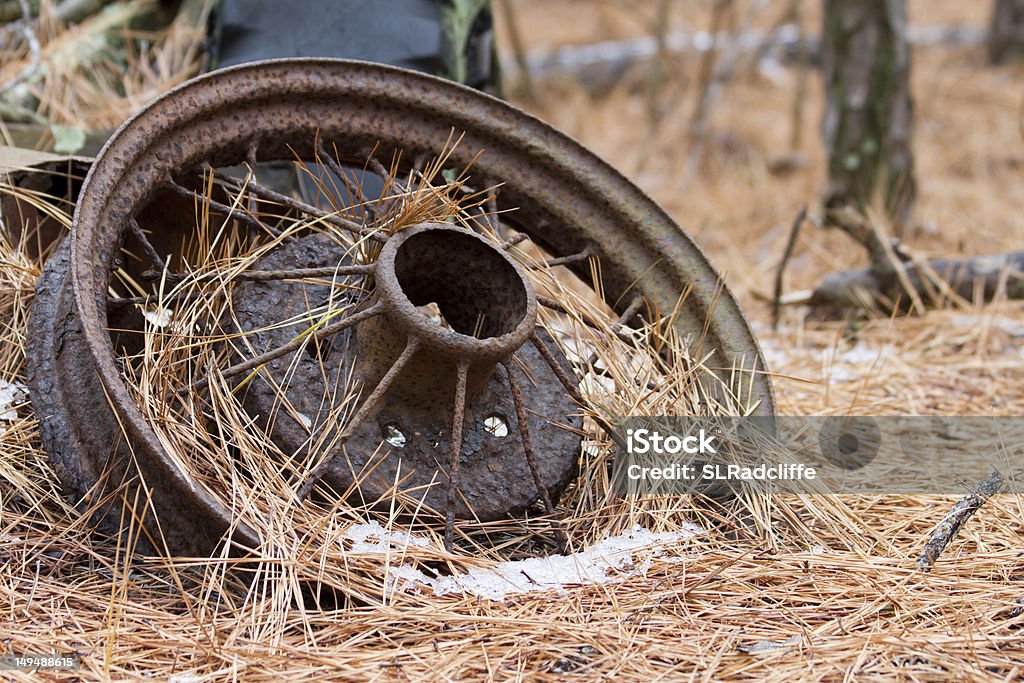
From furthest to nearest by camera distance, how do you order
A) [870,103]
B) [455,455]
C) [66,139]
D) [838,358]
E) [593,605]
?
[870,103] → [838,358] → [66,139] → [455,455] → [593,605]

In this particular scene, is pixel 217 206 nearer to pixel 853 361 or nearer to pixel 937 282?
pixel 853 361

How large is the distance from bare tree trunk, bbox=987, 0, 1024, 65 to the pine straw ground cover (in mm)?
7020

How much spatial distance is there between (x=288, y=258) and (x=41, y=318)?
0.46m

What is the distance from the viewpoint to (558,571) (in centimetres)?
171

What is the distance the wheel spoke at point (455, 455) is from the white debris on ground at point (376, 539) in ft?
0.16

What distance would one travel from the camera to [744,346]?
2.18m

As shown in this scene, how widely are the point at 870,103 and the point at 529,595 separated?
3112mm

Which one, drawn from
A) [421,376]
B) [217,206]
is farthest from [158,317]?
[421,376]

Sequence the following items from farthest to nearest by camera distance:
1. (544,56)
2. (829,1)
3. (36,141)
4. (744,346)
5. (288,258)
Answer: (544,56) < (829,1) < (36,141) < (744,346) < (288,258)

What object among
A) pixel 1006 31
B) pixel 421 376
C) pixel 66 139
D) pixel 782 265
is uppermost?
pixel 1006 31

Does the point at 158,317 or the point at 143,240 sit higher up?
Result: the point at 143,240

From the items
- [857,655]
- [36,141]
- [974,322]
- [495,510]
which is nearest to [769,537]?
[857,655]

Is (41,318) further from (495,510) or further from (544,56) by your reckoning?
(544,56)

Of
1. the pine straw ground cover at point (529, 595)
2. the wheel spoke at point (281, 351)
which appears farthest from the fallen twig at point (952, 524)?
the wheel spoke at point (281, 351)
